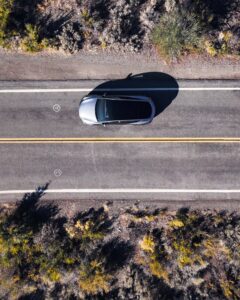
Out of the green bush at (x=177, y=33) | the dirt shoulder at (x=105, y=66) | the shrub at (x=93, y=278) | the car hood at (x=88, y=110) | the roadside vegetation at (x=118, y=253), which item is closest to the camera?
the green bush at (x=177, y=33)

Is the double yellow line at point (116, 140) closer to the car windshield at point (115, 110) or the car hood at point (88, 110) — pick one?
the car hood at point (88, 110)

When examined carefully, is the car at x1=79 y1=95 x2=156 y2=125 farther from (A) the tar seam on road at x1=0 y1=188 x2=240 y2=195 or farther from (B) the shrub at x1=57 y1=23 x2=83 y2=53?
(A) the tar seam on road at x1=0 y1=188 x2=240 y2=195

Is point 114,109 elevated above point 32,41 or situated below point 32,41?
below

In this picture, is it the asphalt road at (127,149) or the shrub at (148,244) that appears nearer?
the shrub at (148,244)

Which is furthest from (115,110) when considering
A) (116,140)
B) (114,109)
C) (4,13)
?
(4,13)

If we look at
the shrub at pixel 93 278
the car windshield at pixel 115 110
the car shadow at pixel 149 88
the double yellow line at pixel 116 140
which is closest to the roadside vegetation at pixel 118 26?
the car shadow at pixel 149 88

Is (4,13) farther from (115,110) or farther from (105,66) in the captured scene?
(115,110)

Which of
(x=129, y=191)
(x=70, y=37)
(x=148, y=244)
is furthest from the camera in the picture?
(x=129, y=191)

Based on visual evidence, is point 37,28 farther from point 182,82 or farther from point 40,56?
point 182,82
